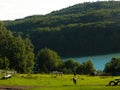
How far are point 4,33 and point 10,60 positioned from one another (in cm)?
1172

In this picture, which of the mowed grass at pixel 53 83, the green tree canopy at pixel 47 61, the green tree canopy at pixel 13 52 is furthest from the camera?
the green tree canopy at pixel 47 61

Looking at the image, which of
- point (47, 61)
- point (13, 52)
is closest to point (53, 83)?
point (13, 52)

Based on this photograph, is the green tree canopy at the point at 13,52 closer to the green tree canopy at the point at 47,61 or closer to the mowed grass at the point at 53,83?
the green tree canopy at the point at 47,61

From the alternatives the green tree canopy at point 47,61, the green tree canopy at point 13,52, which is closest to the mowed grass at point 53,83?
the green tree canopy at point 13,52

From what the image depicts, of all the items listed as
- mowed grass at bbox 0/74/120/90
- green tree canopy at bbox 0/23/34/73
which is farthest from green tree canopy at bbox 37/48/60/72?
mowed grass at bbox 0/74/120/90

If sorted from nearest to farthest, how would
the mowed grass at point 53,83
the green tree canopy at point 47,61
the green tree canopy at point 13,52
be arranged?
the mowed grass at point 53,83 → the green tree canopy at point 13,52 → the green tree canopy at point 47,61

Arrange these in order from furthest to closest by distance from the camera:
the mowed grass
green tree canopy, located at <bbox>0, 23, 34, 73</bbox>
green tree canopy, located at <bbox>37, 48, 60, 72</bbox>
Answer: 1. green tree canopy, located at <bbox>37, 48, 60, 72</bbox>
2. green tree canopy, located at <bbox>0, 23, 34, 73</bbox>
3. the mowed grass

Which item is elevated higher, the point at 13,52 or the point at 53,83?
the point at 13,52

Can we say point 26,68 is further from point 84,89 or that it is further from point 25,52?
point 84,89

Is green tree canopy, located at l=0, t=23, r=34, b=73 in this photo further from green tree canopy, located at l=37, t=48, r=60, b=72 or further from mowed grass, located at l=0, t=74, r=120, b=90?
mowed grass, located at l=0, t=74, r=120, b=90

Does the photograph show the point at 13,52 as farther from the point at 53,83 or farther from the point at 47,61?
the point at 53,83

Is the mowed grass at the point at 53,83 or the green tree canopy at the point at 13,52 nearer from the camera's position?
the mowed grass at the point at 53,83

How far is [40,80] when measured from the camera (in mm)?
71312

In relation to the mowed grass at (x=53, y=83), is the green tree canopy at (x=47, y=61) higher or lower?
higher
